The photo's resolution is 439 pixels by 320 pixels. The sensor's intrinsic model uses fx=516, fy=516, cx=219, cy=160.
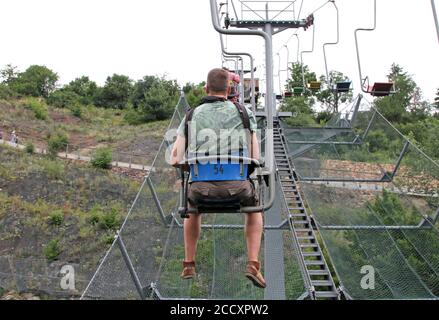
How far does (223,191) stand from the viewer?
2938mm

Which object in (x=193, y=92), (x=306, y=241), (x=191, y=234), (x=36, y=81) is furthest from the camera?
(x=36, y=81)

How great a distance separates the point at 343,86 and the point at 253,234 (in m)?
7.40

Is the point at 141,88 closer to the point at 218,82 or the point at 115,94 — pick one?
the point at 115,94

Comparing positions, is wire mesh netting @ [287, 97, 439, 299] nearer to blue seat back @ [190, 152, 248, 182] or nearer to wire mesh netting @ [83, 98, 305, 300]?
wire mesh netting @ [83, 98, 305, 300]

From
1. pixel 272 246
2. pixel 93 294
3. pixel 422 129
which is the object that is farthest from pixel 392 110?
pixel 93 294

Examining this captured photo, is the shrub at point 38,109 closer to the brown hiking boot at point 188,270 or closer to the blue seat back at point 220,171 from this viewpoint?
the brown hiking boot at point 188,270

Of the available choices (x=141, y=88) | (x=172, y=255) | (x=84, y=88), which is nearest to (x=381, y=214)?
(x=172, y=255)

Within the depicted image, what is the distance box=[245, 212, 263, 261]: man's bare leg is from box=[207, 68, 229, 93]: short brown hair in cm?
78

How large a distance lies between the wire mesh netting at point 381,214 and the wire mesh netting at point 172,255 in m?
0.59

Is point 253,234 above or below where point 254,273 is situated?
above

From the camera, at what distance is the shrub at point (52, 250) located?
54.0 feet
